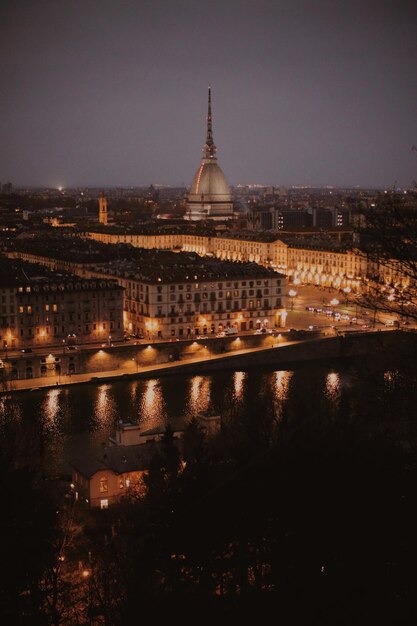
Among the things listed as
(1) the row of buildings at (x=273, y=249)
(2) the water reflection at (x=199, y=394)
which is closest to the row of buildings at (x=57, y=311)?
(2) the water reflection at (x=199, y=394)

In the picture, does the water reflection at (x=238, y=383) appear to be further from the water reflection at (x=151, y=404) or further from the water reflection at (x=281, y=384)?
the water reflection at (x=151, y=404)

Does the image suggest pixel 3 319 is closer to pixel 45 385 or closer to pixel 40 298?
pixel 40 298

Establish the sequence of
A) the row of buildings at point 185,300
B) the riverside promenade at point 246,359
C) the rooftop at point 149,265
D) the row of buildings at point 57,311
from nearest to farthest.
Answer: the riverside promenade at point 246,359 → the row of buildings at point 57,311 → the row of buildings at point 185,300 → the rooftop at point 149,265

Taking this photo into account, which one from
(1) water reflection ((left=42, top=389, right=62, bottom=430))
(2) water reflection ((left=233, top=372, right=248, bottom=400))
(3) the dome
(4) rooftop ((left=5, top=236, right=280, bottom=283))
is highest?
(3) the dome

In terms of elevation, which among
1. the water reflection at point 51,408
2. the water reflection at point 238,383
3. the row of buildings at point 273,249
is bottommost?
the water reflection at point 238,383

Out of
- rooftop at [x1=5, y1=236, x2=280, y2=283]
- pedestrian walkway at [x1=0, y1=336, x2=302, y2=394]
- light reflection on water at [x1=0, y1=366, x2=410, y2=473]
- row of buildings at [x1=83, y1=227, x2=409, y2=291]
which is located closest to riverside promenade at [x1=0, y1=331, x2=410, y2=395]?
pedestrian walkway at [x1=0, y1=336, x2=302, y2=394]

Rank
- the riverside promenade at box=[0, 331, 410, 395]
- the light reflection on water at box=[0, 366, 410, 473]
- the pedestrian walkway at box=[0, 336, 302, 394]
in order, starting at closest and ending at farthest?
the light reflection on water at box=[0, 366, 410, 473] → the pedestrian walkway at box=[0, 336, 302, 394] → the riverside promenade at box=[0, 331, 410, 395]

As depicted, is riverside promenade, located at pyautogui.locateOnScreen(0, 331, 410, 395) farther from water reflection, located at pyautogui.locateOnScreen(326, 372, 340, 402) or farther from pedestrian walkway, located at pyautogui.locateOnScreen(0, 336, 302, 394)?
water reflection, located at pyautogui.locateOnScreen(326, 372, 340, 402)
